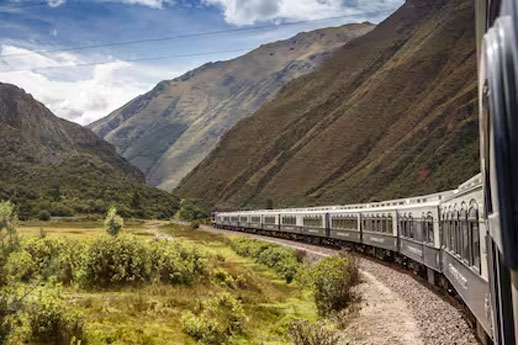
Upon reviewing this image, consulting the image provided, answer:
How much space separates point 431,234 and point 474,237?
7943mm

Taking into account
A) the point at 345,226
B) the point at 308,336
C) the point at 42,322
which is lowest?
the point at 308,336

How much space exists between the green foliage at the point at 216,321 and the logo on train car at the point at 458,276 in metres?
5.46

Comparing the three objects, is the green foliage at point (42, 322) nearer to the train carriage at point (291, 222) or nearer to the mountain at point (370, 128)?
the train carriage at point (291, 222)

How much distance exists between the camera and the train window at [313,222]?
3909 centimetres

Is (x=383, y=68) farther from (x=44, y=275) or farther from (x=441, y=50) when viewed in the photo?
(x=44, y=275)

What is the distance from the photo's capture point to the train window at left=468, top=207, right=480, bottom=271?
7018mm

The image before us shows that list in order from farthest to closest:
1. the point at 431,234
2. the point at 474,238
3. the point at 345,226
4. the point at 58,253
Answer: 1. the point at 345,226
2. the point at 58,253
3. the point at 431,234
4. the point at 474,238

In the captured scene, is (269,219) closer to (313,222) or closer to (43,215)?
(313,222)

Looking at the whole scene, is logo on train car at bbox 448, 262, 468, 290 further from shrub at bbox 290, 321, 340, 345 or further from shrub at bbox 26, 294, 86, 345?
shrub at bbox 26, 294, 86, 345

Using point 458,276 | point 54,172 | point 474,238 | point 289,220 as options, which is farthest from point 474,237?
point 54,172

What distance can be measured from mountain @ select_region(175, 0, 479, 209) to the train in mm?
49316

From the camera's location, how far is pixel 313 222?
133 feet

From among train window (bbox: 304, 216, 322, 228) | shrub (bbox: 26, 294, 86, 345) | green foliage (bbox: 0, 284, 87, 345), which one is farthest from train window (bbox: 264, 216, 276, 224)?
shrub (bbox: 26, 294, 86, 345)

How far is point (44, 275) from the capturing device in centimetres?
1070
